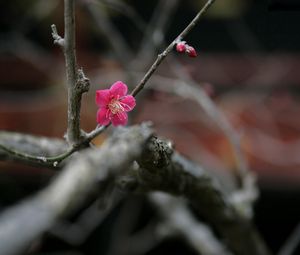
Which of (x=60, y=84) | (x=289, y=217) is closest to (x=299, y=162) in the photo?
(x=289, y=217)

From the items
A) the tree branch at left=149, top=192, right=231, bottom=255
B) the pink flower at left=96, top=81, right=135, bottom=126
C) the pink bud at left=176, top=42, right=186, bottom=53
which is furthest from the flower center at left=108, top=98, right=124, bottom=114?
the tree branch at left=149, top=192, right=231, bottom=255

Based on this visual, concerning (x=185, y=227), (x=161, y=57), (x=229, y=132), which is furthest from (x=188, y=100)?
(x=161, y=57)

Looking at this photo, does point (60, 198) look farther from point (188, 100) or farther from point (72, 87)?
point (188, 100)

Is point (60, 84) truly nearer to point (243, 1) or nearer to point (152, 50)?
point (152, 50)

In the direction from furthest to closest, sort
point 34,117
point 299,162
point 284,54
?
point 284,54 → point 34,117 → point 299,162

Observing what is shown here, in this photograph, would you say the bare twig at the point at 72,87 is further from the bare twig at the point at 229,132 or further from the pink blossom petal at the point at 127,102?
the bare twig at the point at 229,132

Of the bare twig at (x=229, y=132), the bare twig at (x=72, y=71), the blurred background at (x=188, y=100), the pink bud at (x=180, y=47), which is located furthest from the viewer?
the blurred background at (x=188, y=100)

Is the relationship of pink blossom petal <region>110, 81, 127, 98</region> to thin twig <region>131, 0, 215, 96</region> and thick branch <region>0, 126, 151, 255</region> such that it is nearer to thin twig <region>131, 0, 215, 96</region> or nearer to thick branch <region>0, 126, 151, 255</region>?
thin twig <region>131, 0, 215, 96</region>

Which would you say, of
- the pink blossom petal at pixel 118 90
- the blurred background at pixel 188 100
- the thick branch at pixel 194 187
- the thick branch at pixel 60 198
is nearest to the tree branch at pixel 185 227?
the thick branch at pixel 194 187
